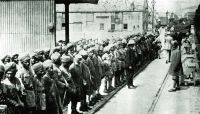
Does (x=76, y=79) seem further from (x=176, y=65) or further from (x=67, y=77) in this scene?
(x=176, y=65)

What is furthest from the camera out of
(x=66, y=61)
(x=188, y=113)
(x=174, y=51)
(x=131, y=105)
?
(x=174, y=51)

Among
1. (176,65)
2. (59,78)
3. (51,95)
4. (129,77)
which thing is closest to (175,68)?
(176,65)

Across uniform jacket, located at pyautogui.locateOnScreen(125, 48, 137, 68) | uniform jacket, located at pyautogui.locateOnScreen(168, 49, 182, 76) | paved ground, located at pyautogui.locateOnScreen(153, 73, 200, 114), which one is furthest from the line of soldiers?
uniform jacket, located at pyautogui.locateOnScreen(168, 49, 182, 76)

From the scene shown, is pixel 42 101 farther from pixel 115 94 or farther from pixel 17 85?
pixel 115 94

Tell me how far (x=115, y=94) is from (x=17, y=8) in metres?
6.44

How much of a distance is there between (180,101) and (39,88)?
6486mm

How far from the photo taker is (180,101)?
12773 millimetres

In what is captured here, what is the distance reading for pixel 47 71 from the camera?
7.87 meters

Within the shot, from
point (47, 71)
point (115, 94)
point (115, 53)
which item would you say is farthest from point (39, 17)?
point (47, 71)

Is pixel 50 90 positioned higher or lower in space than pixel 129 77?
higher

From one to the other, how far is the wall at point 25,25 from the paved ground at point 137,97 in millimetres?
4486

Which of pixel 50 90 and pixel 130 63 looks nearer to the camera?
pixel 50 90

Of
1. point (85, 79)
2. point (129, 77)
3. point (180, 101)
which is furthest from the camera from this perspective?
point (129, 77)

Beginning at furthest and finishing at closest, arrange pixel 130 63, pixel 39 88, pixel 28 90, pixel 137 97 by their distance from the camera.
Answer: pixel 130 63
pixel 137 97
pixel 39 88
pixel 28 90
